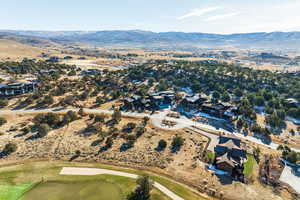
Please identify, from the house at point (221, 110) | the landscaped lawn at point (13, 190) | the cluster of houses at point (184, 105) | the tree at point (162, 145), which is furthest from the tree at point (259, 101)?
the landscaped lawn at point (13, 190)

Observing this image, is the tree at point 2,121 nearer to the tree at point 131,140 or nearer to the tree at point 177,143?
the tree at point 131,140

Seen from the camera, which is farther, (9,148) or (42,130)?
(42,130)

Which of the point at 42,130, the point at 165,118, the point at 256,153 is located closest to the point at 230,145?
the point at 256,153

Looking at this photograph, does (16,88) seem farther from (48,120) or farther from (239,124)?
(239,124)

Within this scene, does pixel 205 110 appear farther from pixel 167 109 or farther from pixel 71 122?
pixel 71 122

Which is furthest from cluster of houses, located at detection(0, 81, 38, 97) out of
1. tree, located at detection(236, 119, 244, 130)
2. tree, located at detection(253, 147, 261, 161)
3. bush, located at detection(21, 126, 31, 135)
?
tree, located at detection(253, 147, 261, 161)

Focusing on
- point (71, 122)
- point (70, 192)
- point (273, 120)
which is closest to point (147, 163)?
point (70, 192)

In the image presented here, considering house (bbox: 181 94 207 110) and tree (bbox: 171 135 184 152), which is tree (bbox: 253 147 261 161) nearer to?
tree (bbox: 171 135 184 152)
